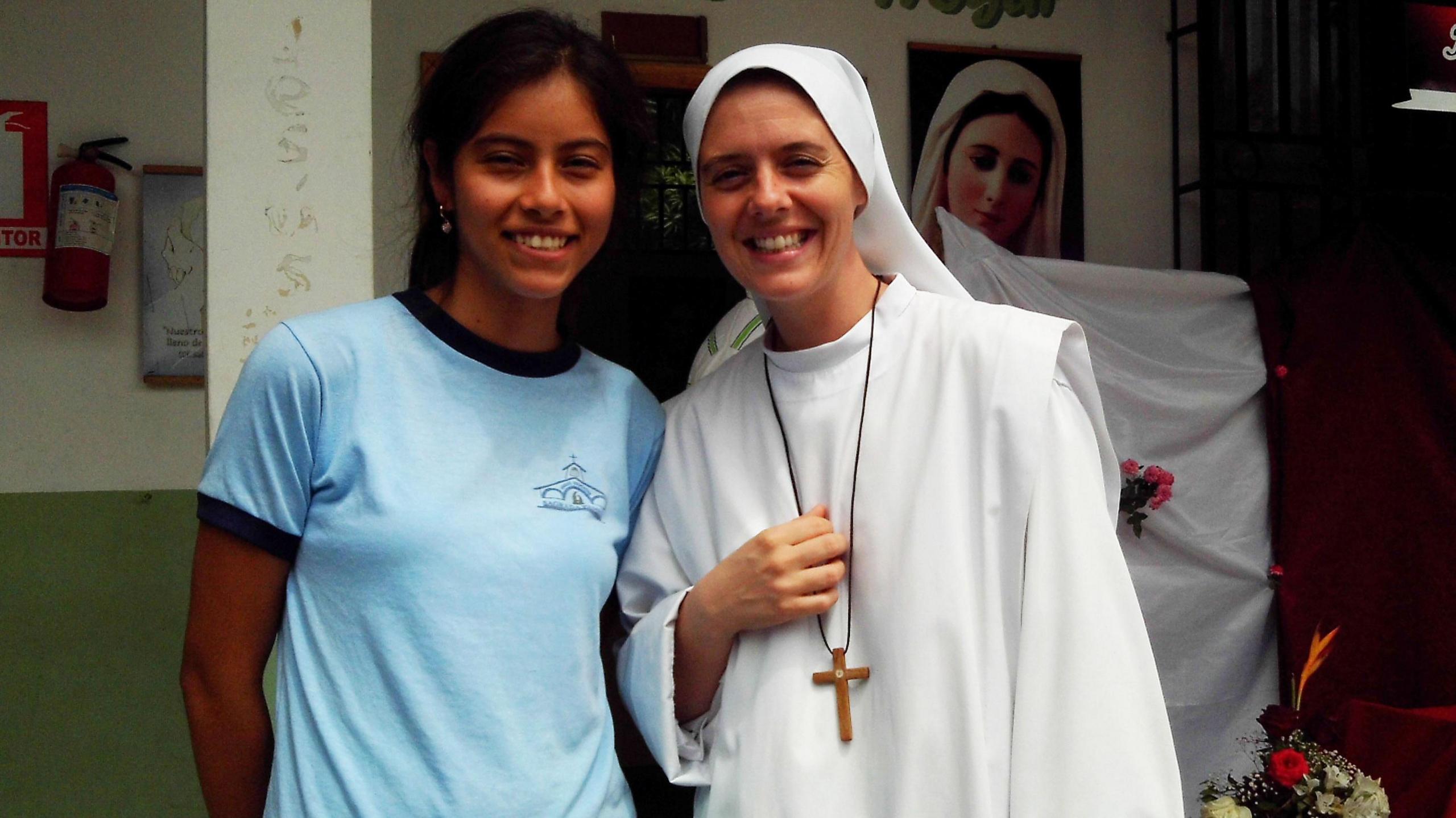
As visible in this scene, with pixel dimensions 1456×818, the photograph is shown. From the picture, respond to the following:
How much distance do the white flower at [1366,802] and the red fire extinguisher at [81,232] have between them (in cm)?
407

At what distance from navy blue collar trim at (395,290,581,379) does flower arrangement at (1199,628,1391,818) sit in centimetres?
250

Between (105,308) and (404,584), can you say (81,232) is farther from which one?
(404,584)

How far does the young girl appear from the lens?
59.2 inches

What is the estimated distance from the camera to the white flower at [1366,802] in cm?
322

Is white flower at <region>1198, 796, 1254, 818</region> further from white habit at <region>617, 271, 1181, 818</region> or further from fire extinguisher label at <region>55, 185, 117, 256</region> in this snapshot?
fire extinguisher label at <region>55, 185, 117, 256</region>

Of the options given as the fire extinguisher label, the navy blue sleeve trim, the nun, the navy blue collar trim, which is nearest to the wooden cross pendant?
the nun

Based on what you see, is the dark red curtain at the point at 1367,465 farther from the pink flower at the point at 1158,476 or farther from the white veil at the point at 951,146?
the white veil at the point at 951,146

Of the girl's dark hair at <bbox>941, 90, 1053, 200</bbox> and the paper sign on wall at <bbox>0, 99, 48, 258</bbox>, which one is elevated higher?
the girl's dark hair at <bbox>941, 90, 1053, 200</bbox>

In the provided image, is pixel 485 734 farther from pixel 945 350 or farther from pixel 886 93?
pixel 886 93

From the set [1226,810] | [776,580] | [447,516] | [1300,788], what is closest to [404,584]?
[447,516]

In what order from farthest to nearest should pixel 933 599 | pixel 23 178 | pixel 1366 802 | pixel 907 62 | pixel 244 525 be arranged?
pixel 907 62 < pixel 23 178 < pixel 1366 802 < pixel 933 599 < pixel 244 525

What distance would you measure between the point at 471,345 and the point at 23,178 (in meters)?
3.15

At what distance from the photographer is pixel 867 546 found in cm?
173

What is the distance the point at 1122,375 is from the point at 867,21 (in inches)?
65.7
